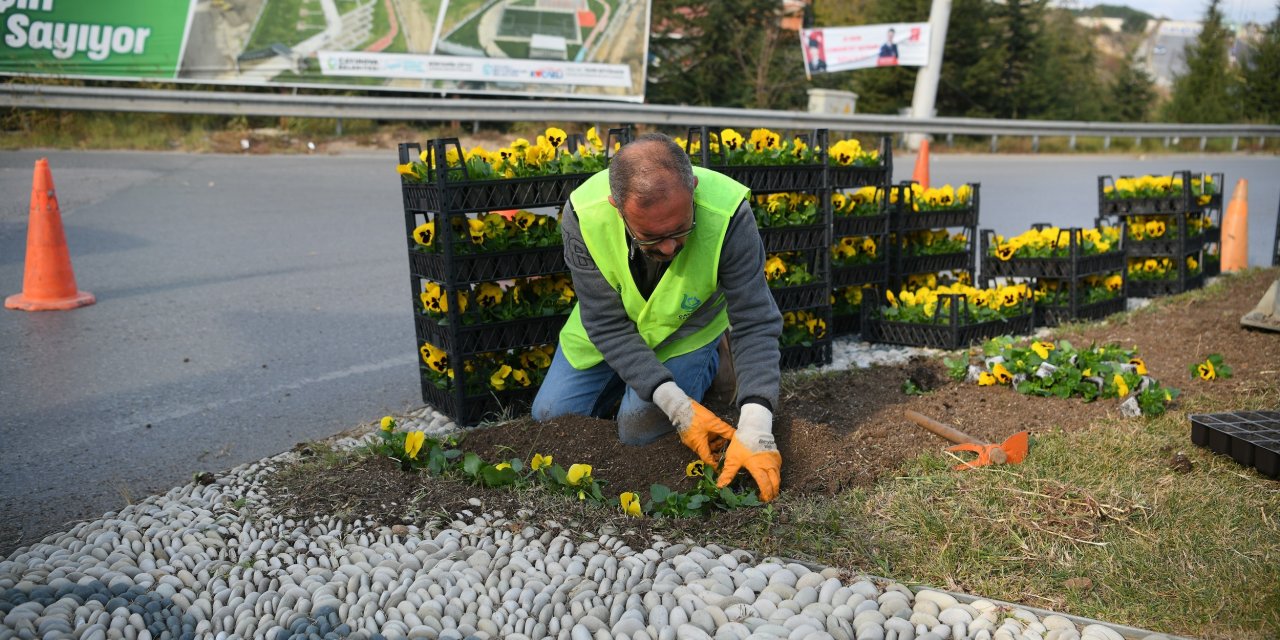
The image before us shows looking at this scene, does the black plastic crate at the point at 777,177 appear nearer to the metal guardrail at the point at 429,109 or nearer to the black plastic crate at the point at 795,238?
the black plastic crate at the point at 795,238

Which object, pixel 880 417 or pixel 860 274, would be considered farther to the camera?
pixel 860 274

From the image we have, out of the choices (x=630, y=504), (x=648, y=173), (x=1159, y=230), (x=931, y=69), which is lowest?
(x=630, y=504)

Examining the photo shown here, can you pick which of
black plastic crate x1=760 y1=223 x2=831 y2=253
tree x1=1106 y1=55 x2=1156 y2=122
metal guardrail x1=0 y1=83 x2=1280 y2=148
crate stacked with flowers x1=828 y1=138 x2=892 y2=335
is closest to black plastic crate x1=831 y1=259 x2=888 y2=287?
crate stacked with flowers x1=828 y1=138 x2=892 y2=335

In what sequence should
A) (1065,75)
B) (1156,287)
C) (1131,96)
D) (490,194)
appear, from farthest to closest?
(1131,96), (1065,75), (1156,287), (490,194)

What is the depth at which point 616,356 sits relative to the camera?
4.24 meters

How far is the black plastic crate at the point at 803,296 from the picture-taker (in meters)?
5.89

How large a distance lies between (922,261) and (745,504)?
12.9ft

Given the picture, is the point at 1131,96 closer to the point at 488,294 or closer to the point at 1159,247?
the point at 1159,247

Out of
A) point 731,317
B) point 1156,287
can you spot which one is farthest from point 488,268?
point 1156,287

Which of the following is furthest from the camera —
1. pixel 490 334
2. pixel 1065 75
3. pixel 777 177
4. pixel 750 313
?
pixel 1065 75

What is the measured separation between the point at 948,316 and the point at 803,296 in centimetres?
106

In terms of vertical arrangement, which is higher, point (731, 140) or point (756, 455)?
point (731, 140)

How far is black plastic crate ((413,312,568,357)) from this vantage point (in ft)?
16.1

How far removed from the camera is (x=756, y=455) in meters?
3.76
